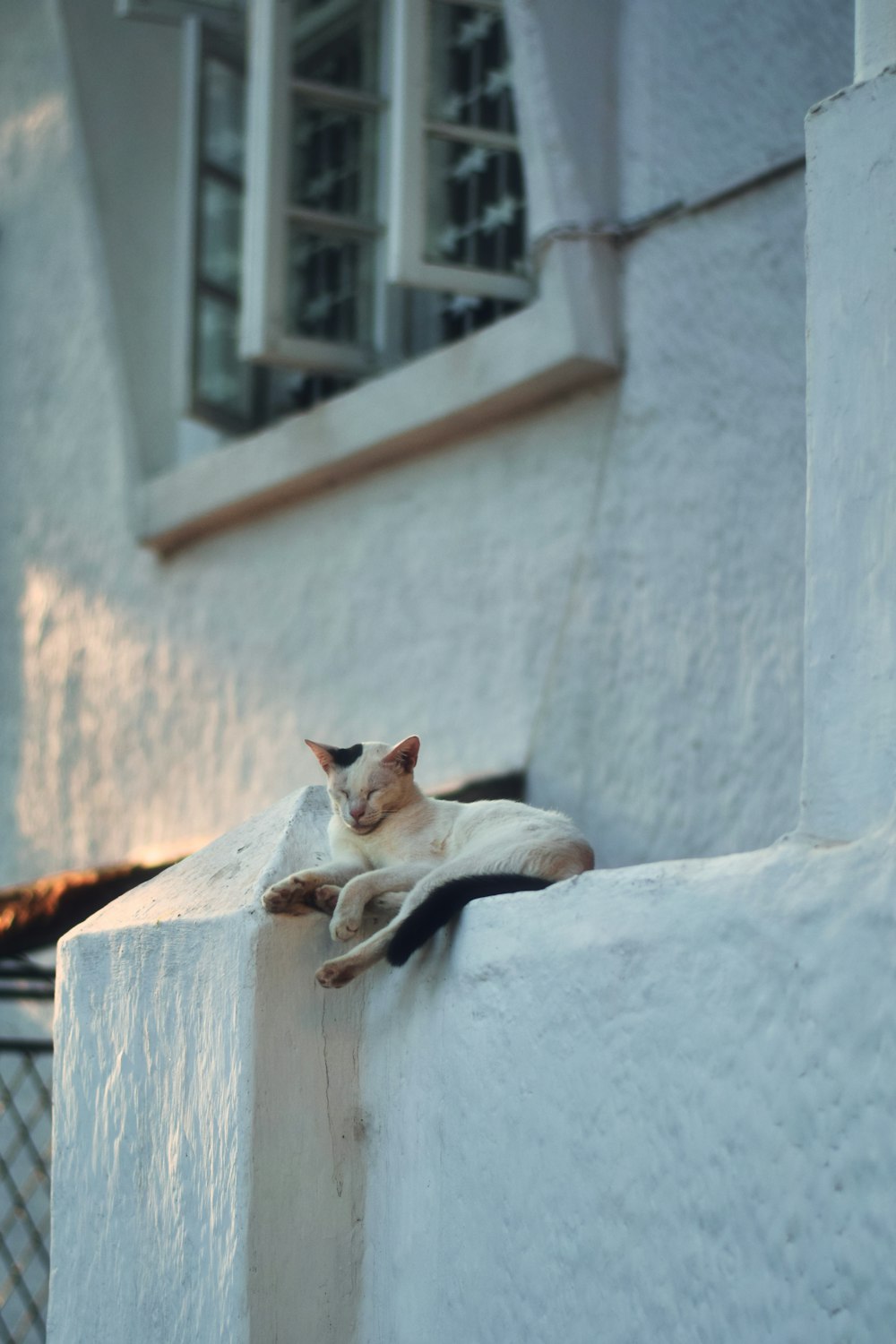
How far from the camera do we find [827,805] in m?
2.10

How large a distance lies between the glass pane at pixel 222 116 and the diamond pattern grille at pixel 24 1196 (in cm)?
429

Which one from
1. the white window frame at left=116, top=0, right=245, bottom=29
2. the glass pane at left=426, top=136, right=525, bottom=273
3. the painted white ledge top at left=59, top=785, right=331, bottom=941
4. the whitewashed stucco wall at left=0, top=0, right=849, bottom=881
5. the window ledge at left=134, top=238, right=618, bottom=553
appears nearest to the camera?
the painted white ledge top at left=59, top=785, right=331, bottom=941

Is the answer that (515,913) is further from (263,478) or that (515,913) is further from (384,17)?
(384,17)

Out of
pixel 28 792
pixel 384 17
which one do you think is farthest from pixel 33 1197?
pixel 384 17

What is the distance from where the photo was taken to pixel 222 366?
7.48 metres

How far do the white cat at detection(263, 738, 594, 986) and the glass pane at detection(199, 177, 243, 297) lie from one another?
4.86 metres

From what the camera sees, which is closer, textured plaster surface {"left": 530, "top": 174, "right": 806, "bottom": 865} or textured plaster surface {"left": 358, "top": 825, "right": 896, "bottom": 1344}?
textured plaster surface {"left": 358, "top": 825, "right": 896, "bottom": 1344}

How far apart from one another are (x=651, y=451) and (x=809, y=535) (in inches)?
128

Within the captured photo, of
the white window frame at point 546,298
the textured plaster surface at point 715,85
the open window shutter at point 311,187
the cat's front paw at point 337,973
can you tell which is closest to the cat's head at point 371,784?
the cat's front paw at point 337,973

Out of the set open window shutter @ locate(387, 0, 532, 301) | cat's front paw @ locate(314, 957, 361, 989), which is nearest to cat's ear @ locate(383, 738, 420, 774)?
cat's front paw @ locate(314, 957, 361, 989)

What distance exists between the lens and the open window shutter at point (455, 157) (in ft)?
19.0

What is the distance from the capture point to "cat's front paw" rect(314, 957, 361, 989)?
2.56 meters

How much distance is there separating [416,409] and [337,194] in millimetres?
2092

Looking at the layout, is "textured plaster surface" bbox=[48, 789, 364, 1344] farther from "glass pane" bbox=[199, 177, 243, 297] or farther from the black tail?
"glass pane" bbox=[199, 177, 243, 297]
